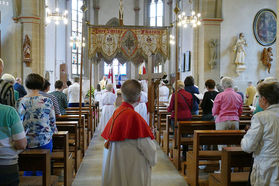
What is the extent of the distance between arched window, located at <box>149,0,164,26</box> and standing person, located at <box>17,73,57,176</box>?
19708 mm

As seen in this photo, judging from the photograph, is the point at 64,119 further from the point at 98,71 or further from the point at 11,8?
the point at 98,71

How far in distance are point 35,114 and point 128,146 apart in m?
1.19

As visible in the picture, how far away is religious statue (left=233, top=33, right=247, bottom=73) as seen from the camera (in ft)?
41.2

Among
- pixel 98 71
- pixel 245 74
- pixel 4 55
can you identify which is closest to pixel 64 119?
pixel 4 55

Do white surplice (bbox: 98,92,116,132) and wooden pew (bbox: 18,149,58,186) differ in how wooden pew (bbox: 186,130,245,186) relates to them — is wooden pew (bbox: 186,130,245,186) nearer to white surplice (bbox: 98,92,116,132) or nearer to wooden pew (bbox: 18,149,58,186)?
wooden pew (bbox: 18,149,58,186)

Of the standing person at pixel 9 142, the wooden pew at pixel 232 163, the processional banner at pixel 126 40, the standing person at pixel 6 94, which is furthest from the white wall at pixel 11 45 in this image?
the wooden pew at pixel 232 163

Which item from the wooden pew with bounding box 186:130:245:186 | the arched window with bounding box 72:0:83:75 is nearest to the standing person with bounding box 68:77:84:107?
the wooden pew with bounding box 186:130:245:186

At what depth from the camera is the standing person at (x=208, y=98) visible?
5113mm

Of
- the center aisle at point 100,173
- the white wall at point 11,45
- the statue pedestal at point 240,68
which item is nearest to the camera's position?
the center aisle at point 100,173

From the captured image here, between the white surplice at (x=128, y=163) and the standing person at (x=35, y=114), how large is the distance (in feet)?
2.99

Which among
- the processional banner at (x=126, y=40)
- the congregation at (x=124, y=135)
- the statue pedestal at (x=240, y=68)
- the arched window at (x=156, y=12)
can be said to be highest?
the arched window at (x=156, y=12)

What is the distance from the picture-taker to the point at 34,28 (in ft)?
36.3

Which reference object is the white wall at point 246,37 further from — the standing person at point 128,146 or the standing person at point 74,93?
the standing person at point 128,146

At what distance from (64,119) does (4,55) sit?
7.33 meters
